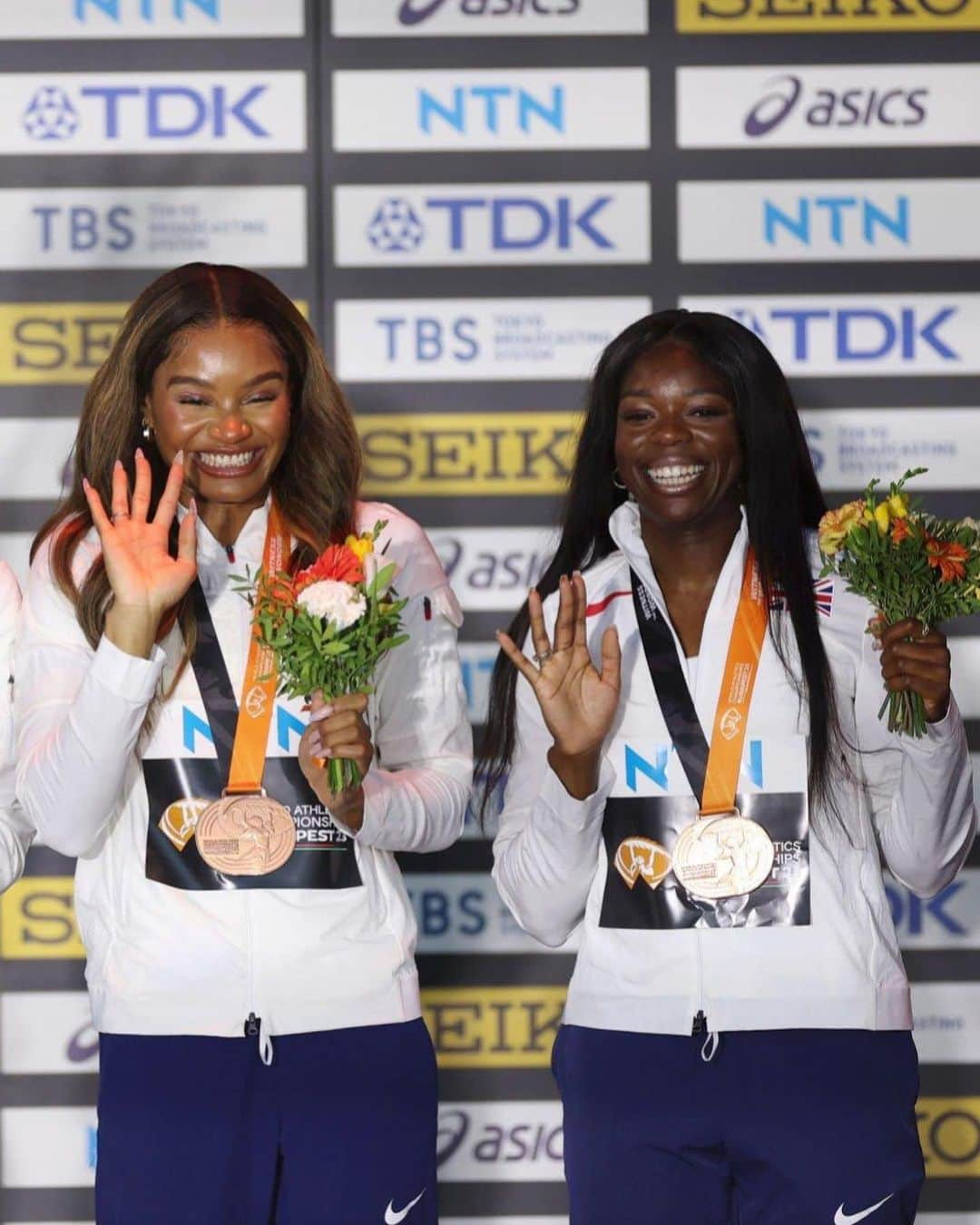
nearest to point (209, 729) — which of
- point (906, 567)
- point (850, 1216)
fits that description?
point (906, 567)

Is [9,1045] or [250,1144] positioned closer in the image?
[250,1144]

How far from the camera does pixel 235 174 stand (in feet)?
13.9

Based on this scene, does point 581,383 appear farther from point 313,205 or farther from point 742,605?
point 742,605

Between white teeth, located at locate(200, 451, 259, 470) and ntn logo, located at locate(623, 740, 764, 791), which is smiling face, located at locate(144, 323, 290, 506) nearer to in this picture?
white teeth, located at locate(200, 451, 259, 470)

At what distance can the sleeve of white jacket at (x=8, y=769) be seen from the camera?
301 cm

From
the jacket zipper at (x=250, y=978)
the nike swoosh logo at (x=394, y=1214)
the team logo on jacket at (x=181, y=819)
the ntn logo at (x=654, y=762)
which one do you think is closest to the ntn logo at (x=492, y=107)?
the ntn logo at (x=654, y=762)

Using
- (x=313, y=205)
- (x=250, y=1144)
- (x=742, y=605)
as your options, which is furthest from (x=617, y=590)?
(x=313, y=205)

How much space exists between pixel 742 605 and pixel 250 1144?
44.8 inches

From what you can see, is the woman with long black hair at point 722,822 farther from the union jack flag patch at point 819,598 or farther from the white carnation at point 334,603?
the white carnation at point 334,603

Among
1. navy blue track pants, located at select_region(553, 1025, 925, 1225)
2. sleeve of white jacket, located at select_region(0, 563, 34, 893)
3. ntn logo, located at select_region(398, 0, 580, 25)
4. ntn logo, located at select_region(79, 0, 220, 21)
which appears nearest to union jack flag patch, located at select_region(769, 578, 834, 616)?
navy blue track pants, located at select_region(553, 1025, 925, 1225)

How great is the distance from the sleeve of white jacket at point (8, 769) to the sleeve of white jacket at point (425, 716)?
0.63 meters

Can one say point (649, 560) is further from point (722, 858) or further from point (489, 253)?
point (489, 253)

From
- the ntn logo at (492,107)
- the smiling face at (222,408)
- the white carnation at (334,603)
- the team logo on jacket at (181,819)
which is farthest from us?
the ntn logo at (492,107)

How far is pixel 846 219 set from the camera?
4250 millimetres
